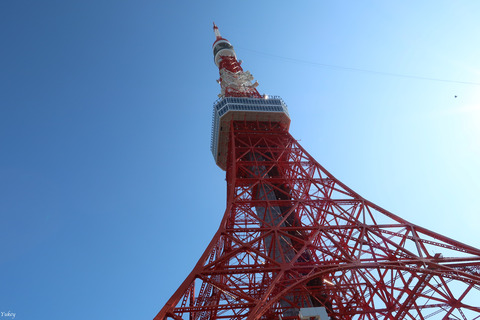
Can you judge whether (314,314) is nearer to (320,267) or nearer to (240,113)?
(320,267)

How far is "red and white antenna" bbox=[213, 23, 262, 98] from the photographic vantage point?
27858mm

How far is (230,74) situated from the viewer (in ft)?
101

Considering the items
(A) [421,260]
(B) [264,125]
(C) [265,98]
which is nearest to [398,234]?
(A) [421,260]

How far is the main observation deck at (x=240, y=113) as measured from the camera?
24.2 meters

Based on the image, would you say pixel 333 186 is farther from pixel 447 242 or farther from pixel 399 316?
pixel 399 316

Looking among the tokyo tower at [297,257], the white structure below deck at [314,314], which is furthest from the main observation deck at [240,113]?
the white structure below deck at [314,314]

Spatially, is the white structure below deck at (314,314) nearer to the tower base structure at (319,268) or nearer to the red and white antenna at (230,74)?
the tower base structure at (319,268)

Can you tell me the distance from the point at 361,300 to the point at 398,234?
3.00 m

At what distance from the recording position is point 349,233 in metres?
15.6

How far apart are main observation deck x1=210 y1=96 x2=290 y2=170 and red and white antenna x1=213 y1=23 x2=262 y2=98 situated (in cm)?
201

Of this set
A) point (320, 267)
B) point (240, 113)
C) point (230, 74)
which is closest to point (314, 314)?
point (320, 267)

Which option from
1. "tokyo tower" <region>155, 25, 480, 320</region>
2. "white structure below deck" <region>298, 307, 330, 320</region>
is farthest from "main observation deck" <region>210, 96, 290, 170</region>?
"white structure below deck" <region>298, 307, 330, 320</region>

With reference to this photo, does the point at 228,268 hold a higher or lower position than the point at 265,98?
lower

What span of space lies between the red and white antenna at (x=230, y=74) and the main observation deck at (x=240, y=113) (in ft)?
6.60
